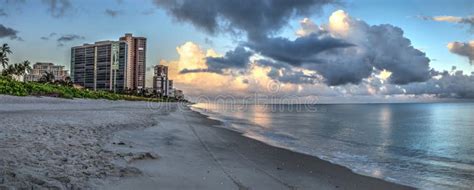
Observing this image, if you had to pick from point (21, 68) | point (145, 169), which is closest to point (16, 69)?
point (21, 68)

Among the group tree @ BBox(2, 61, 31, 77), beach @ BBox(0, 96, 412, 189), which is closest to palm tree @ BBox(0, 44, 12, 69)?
tree @ BBox(2, 61, 31, 77)

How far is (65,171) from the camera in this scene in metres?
7.62

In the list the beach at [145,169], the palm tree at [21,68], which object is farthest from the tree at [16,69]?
the beach at [145,169]

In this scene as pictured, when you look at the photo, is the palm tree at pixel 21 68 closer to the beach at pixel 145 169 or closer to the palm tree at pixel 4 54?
the palm tree at pixel 4 54

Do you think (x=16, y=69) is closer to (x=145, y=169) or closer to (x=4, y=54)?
(x=4, y=54)

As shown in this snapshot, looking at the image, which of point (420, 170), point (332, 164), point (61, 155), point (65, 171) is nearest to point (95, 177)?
point (65, 171)

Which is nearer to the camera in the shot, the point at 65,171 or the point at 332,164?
the point at 65,171

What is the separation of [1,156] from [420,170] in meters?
13.6

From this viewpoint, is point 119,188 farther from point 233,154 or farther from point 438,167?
point 438,167

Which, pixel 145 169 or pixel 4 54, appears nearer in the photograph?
pixel 145 169

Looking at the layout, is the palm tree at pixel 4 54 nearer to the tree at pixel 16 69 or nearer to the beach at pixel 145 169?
the tree at pixel 16 69

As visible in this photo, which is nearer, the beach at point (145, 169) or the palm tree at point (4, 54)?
the beach at point (145, 169)

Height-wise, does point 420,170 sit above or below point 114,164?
below

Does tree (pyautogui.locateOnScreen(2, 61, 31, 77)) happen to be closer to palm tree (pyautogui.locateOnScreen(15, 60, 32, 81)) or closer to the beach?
palm tree (pyautogui.locateOnScreen(15, 60, 32, 81))
